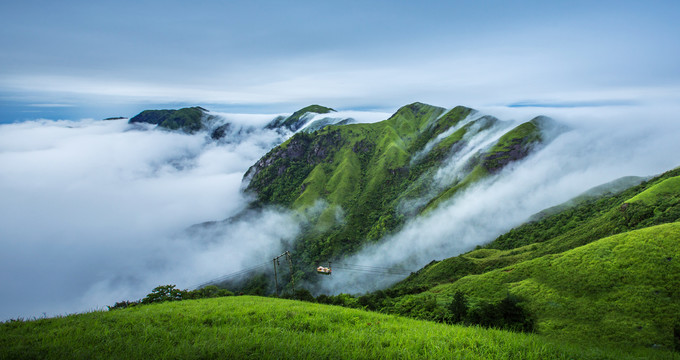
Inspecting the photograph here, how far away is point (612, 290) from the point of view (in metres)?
29.5

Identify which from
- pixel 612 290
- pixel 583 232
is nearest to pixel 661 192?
pixel 583 232

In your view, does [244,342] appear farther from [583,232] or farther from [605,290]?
[583,232]

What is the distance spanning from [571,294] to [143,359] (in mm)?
41654

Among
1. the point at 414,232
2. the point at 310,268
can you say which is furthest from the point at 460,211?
the point at 310,268

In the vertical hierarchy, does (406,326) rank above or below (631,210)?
above

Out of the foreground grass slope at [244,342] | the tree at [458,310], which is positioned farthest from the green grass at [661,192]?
the foreground grass slope at [244,342]

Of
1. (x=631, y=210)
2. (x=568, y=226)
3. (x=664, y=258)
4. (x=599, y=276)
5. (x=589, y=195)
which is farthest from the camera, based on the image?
(x=589, y=195)

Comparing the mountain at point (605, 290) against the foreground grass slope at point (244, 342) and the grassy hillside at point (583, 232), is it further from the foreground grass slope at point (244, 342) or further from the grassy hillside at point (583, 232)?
the foreground grass slope at point (244, 342)

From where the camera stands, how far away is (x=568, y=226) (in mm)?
97750

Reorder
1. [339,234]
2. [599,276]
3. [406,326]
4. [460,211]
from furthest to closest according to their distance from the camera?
[339,234] < [460,211] < [599,276] < [406,326]

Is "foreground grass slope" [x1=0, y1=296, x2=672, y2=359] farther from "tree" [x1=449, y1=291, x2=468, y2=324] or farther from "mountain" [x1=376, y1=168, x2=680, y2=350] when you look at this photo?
"mountain" [x1=376, y1=168, x2=680, y2=350]

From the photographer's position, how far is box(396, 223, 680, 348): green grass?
79.3ft

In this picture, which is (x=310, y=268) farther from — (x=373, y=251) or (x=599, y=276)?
(x=599, y=276)

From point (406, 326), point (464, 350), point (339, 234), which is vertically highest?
point (464, 350)
